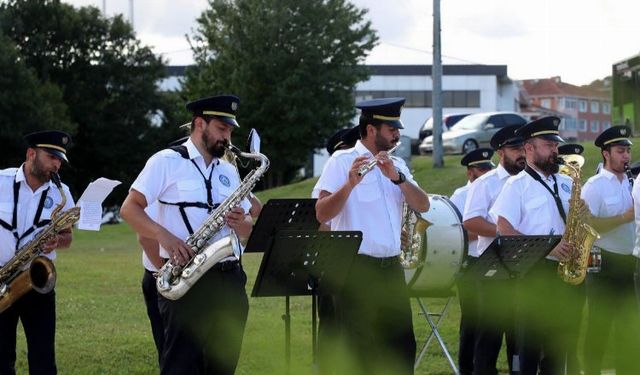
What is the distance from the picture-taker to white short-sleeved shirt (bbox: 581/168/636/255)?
10570 mm

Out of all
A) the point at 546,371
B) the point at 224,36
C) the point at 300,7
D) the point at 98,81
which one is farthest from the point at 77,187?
the point at 546,371

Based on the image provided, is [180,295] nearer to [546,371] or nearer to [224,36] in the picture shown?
[546,371]

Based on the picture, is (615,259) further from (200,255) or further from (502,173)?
(200,255)

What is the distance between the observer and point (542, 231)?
9.20m

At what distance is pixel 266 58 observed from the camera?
47.6m

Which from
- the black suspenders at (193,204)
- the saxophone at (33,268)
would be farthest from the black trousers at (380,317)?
the saxophone at (33,268)

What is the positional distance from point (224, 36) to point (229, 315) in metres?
42.7

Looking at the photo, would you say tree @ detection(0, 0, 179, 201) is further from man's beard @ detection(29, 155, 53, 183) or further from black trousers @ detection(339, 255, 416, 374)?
black trousers @ detection(339, 255, 416, 374)

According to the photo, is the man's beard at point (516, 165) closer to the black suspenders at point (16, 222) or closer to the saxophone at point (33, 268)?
the saxophone at point (33, 268)

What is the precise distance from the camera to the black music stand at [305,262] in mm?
7805

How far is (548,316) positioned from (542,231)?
682 millimetres

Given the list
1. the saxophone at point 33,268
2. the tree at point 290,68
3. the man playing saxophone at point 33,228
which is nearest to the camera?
the saxophone at point 33,268

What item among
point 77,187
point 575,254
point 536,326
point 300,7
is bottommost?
point 77,187

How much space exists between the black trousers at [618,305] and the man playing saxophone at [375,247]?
307 cm
